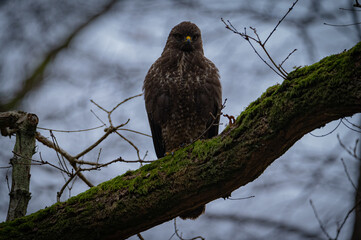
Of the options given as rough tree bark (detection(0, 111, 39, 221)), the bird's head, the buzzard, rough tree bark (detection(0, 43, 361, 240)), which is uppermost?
the bird's head

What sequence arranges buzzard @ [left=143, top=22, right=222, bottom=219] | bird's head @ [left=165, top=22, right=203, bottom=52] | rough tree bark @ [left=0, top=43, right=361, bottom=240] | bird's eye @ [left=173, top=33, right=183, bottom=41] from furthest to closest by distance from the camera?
bird's eye @ [left=173, top=33, right=183, bottom=41] < bird's head @ [left=165, top=22, right=203, bottom=52] < buzzard @ [left=143, top=22, right=222, bottom=219] < rough tree bark @ [left=0, top=43, right=361, bottom=240]

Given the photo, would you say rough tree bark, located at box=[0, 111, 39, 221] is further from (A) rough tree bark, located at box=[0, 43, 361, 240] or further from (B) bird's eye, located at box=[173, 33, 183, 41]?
(B) bird's eye, located at box=[173, 33, 183, 41]

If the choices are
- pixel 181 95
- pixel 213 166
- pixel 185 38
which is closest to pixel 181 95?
pixel 181 95

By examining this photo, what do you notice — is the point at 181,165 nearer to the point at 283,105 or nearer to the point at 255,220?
the point at 283,105

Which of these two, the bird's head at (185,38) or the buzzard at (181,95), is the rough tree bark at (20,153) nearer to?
the buzzard at (181,95)

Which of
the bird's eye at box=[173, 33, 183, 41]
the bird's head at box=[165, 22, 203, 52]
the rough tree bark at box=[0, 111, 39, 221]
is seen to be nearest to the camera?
the rough tree bark at box=[0, 111, 39, 221]

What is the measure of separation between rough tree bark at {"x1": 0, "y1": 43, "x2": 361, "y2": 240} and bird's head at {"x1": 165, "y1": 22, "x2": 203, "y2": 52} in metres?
2.05

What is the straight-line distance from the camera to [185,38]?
4.91 metres

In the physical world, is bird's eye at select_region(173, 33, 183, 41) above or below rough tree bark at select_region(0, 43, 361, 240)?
above

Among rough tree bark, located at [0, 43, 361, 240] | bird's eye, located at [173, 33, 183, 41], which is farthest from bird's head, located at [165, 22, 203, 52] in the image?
rough tree bark, located at [0, 43, 361, 240]

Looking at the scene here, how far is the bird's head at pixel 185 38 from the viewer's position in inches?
189

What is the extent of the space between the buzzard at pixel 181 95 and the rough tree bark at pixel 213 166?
125 centimetres

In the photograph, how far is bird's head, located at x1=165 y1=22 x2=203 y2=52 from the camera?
4795 mm

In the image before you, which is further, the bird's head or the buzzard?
the bird's head
